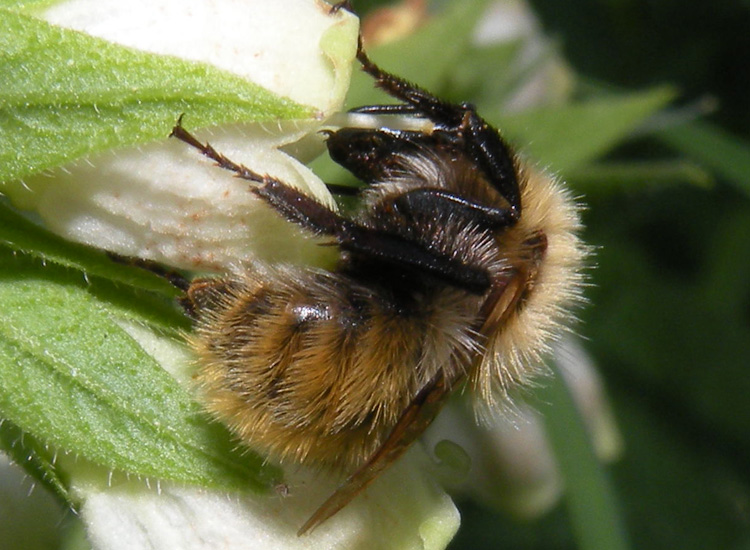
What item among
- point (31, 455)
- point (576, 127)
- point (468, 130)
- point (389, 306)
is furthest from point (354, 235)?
point (576, 127)

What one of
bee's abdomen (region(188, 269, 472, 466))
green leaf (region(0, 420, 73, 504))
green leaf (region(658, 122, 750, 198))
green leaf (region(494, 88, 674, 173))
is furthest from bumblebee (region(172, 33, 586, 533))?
green leaf (region(658, 122, 750, 198))

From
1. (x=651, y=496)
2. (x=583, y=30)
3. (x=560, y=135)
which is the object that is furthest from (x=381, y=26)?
(x=651, y=496)

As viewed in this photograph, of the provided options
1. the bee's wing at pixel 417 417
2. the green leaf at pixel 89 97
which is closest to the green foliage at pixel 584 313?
the green leaf at pixel 89 97

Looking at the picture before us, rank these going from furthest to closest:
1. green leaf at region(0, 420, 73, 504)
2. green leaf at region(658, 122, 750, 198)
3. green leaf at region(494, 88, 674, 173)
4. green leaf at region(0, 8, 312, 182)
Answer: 1. green leaf at region(658, 122, 750, 198)
2. green leaf at region(494, 88, 674, 173)
3. green leaf at region(0, 420, 73, 504)
4. green leaf at region(0, 8, 312, 182)

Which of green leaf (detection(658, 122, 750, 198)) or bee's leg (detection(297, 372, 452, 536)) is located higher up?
green leaf (detection(658, 122, 750, 198))

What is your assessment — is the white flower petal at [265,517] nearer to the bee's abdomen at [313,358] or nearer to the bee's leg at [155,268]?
the bee's abdomen at [313,358]

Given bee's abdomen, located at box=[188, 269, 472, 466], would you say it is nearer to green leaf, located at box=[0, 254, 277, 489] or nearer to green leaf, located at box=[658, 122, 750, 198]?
green leaf, located at box=[0, 254, 277, 489]

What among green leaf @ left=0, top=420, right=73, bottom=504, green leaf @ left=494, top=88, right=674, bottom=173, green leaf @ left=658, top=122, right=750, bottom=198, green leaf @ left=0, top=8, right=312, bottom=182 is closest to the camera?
green leaf @ left=0, top=8, right=312, bottom=182
